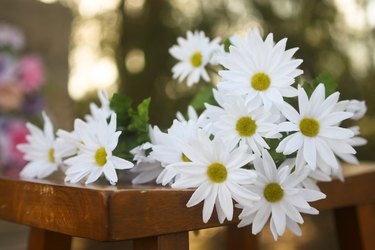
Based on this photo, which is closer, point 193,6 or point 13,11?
point 13,11

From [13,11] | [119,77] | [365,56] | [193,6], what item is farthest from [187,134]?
[119,77]

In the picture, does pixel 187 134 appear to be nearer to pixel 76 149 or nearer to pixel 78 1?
pixel 76 149

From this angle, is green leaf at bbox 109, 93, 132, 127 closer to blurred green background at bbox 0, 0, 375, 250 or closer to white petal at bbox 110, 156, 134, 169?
white petal at bbox 110, 156, 134, 169

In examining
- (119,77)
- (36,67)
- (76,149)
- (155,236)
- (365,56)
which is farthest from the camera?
(119,77)

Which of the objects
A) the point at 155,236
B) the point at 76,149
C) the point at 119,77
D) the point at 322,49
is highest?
the point at 119,77

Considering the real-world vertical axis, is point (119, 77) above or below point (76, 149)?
above

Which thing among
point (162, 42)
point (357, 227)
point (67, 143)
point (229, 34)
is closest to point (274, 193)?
point (67, 143)

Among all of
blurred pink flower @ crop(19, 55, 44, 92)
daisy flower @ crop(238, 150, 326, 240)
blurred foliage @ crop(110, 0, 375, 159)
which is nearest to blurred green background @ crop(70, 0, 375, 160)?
blurred foliage @ crop(110, 0, 375, 159)

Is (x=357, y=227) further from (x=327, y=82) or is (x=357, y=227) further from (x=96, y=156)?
(x=96, y=156)
